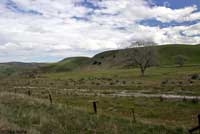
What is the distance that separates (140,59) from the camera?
88.1 m

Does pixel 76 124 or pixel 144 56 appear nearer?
pixel 76 124

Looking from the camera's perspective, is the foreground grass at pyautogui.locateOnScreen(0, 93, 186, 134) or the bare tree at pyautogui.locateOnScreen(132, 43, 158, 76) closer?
the foreground grass at pyautogui.locateOnScreen(0, 93, 186, 134)

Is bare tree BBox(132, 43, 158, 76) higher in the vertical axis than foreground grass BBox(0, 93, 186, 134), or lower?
higher

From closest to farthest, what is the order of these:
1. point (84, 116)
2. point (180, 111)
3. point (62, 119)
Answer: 1. point (62, 119)
2. point (84, 116)
3. point (180, 111)

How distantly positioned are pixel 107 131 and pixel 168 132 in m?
3.04

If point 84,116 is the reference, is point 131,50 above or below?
above

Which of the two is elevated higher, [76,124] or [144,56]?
[144,56]

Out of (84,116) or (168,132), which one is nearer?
(168,132)

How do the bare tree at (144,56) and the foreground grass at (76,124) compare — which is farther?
the bare tree at (144,56)

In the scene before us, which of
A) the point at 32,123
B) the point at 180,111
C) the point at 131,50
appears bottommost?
the point at 180,111

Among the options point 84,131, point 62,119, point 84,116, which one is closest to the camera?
point 84,131

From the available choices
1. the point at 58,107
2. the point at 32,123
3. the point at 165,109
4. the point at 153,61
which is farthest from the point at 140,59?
the point at 32,123

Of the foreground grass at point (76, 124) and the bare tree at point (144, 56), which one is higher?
the bare tree at point (144, 56)

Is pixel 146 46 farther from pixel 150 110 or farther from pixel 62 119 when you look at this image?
pixel 62 119
